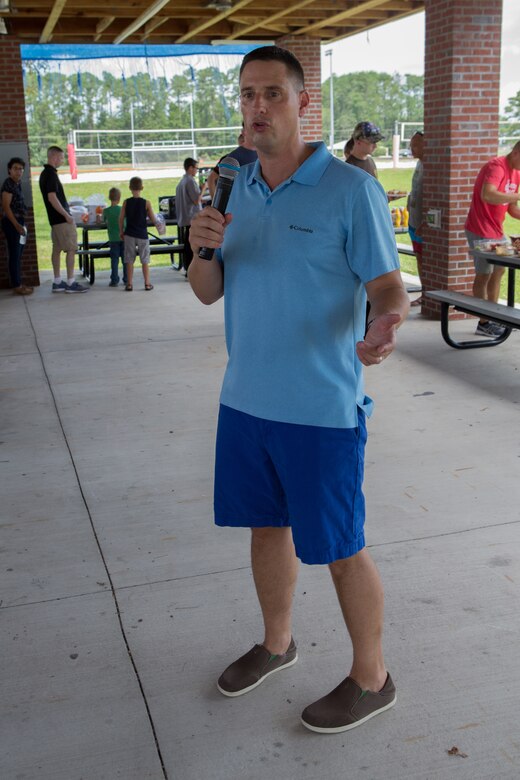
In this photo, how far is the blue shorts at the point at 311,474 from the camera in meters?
2.31

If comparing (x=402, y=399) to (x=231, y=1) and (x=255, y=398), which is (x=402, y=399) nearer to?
(x=255, y=398)

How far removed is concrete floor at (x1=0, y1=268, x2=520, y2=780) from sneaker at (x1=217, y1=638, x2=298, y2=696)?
0.04 meters

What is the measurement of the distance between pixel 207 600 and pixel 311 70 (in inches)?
479

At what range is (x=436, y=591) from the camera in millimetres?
3332

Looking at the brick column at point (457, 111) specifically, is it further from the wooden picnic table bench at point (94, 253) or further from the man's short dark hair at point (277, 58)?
the man's short dark hair at point (277, 58)

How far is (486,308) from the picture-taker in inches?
271

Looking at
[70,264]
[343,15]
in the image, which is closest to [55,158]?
[70,264]

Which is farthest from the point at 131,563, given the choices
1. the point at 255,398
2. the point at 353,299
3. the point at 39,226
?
the point at 39,226

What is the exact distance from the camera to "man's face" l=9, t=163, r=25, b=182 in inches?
432

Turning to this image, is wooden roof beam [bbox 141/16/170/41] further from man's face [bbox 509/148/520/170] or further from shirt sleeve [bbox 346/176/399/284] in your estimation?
shirt sleeve [bbox 346/176/399/284]

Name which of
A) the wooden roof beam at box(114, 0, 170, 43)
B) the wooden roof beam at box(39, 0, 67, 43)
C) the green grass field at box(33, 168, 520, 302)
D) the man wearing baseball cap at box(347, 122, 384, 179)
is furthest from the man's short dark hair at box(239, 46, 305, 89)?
the green grass field at box(33, 168, 520, 302)

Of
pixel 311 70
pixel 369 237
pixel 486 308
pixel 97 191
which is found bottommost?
pixel 486 308

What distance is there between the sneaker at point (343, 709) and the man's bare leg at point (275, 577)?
0.99 feet

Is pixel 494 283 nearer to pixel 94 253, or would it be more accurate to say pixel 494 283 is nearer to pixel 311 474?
pixel 311 474
